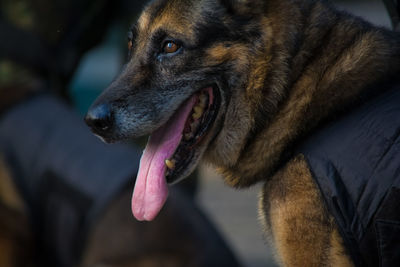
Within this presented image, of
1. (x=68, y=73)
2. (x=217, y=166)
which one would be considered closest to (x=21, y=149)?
(x=68, y=73)

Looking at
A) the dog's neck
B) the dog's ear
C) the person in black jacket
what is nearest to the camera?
the dog's neck

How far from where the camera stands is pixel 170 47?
235 cm

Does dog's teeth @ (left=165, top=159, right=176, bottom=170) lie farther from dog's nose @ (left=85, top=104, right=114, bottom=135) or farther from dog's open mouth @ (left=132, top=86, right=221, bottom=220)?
dog's nose @ (left=85, top=104, right=114, bottom=135)

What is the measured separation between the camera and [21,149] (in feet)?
17.4

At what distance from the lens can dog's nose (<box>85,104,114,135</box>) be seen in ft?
7.54

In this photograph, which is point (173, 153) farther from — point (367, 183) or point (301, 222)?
point (367, 183)

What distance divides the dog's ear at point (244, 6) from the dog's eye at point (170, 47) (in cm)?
22

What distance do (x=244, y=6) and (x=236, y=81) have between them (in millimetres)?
263

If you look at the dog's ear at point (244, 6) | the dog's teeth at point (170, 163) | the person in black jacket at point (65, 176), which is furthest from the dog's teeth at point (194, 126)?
the person in black jacket at point (65, 176)

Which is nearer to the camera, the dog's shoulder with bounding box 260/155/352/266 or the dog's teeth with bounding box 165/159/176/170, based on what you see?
the dog's shoulder with bounding box 260/155/352/266

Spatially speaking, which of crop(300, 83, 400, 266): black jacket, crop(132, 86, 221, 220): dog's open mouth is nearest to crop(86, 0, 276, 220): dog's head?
crop(132, 86, 221, 220): dog's open mouth

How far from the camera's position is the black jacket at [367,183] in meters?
1.98

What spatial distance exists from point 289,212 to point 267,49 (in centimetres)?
56

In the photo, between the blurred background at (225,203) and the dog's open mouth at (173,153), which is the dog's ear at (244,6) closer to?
the dog's open mouth at (173,153)
